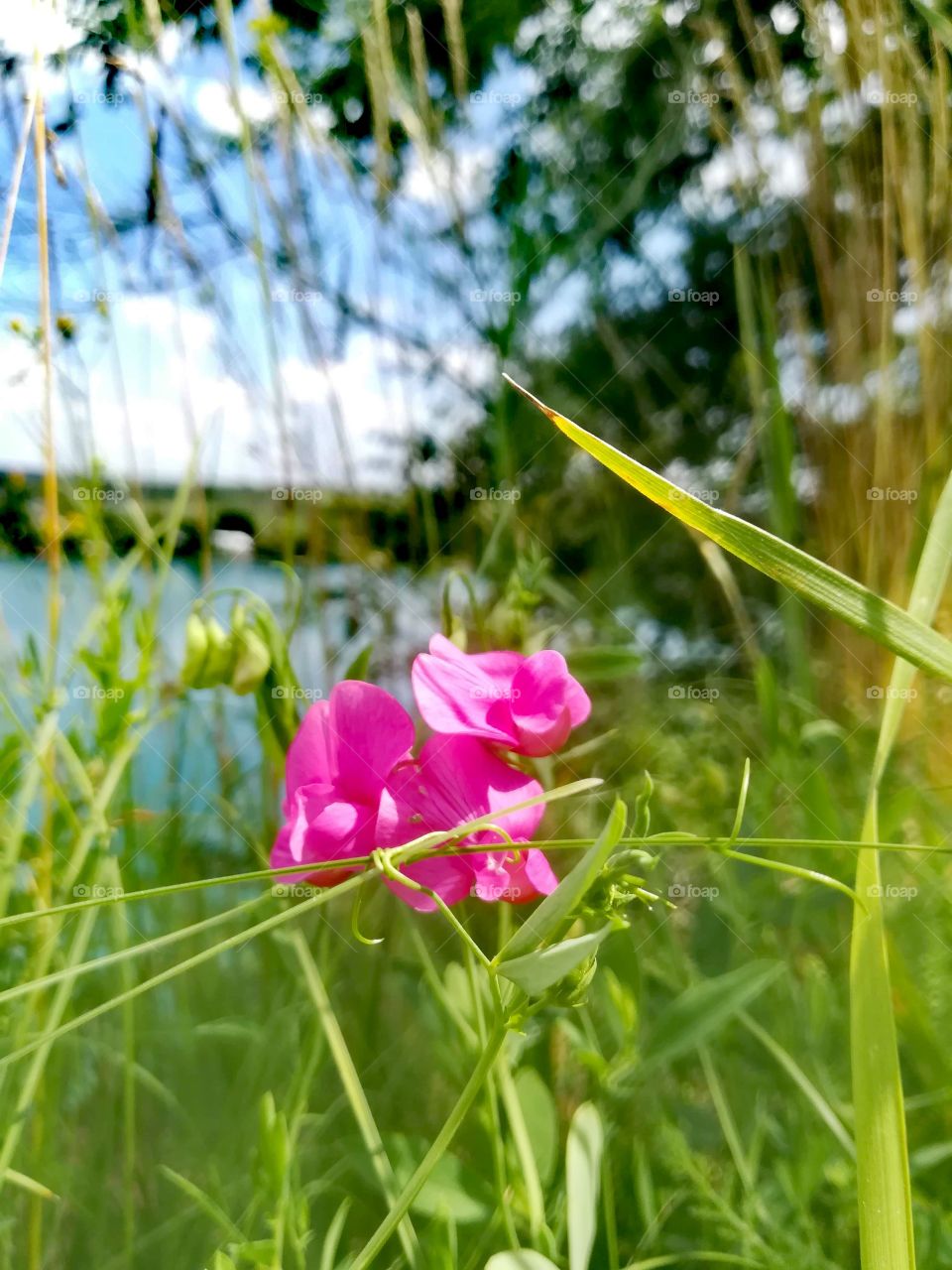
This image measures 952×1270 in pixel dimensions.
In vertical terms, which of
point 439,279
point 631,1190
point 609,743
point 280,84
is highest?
point 280,84

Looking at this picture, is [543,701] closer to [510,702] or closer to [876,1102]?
[510,702]

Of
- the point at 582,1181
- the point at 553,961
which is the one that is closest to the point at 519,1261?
the point at 582,1181

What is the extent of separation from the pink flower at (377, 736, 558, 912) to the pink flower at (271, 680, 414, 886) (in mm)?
14

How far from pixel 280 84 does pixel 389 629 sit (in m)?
0.56

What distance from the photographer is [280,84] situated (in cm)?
87

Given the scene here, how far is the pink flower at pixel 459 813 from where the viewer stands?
15.3 inches

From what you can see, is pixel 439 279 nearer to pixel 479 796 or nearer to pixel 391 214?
pixel 391 214

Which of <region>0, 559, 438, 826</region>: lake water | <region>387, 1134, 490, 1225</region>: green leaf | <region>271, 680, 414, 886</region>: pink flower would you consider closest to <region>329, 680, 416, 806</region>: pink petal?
<region>271, 680, 414, 886</region>: pink flower

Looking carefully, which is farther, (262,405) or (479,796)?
(262,405)

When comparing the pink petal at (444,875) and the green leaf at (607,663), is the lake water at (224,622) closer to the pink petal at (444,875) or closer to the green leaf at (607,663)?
the green leaf at (607,663)

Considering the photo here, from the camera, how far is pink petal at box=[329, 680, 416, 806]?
406 millimetres

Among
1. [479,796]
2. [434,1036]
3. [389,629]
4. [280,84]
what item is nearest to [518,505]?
[389,629]

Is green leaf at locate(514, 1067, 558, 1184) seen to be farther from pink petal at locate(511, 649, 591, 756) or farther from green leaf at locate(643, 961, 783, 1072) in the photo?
pink petal at locate(511, 649, 591, 756)

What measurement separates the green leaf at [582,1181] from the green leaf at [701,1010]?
0.23 ft
